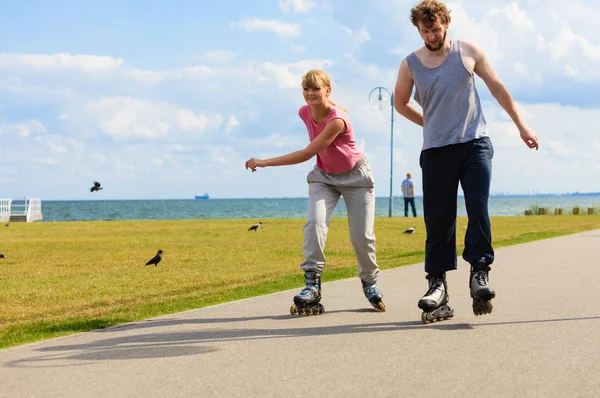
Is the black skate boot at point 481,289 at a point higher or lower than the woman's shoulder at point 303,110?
lower

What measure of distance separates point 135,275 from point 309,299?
5.85m

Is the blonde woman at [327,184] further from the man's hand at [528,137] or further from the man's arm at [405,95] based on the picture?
the man's hand at [528,137]

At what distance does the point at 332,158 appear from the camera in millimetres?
6684

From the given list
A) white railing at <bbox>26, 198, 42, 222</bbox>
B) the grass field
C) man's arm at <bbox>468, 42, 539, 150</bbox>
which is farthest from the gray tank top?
white railing at <bbox>26, 198, 42, 222</bbox>

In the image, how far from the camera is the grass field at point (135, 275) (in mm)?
7535

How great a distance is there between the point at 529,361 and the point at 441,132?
76.1 inches

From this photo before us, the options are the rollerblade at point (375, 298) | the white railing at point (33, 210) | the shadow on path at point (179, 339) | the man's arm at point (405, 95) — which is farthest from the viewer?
the white railing at point (33, 210)

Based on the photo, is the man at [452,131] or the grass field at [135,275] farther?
the grass field at [135,275]

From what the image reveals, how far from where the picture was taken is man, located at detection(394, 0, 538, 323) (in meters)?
5.94

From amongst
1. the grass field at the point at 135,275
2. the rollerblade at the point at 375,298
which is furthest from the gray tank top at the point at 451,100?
the grass field at the point at 135,275

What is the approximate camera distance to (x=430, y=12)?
19.0ft

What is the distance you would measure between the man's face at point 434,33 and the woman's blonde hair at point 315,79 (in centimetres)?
94

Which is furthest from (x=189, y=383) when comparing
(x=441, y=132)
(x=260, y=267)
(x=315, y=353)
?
(x=260, y=267)

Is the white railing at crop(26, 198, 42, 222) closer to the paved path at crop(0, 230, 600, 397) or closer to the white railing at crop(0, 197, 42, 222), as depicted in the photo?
the white railing at crop(0, 197, 42, 222)
